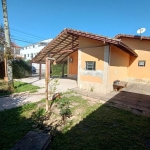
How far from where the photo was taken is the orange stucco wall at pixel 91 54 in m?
7.58

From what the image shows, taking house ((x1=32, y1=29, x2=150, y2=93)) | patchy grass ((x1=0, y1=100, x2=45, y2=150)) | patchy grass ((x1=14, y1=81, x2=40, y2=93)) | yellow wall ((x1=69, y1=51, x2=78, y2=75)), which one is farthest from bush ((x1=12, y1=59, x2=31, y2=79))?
patchy grass ((x1=0, y1=100, x2=45, y2=150))

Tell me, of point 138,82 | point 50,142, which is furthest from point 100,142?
point 138,82

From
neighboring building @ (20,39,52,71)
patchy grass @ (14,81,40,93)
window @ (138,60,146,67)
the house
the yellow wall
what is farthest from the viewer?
neighboring building @ (20,39,52,71)

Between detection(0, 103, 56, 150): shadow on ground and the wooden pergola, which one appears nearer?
detection(0, 103, 56, 150): shadow on ground

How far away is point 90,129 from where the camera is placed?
3561 mm

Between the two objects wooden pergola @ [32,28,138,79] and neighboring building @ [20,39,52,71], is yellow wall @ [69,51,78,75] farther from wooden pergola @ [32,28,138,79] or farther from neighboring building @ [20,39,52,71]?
neighboring building @ [20,39,52,71]

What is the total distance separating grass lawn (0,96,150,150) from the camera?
113 inches

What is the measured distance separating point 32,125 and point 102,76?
529cm

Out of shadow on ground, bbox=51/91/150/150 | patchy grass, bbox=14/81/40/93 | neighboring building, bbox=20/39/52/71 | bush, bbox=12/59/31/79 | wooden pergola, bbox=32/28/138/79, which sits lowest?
shadow on ground, bbox=51/91/150/150

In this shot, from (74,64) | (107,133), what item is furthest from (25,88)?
(74,64)

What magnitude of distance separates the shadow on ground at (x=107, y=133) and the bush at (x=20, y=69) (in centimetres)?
1443

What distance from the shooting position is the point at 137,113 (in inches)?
186

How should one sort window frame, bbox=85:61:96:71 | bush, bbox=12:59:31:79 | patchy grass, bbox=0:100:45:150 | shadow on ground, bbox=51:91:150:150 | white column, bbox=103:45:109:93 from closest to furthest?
shadow on ground, bbox=51:91:150:150, patchy grass, bbox=0:100:45:150, white column, bbox=103:45:109:93, window frame, bbox=85:61:96:71, bush, bbox=12:59:31:79

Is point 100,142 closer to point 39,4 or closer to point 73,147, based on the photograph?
point 73,147
